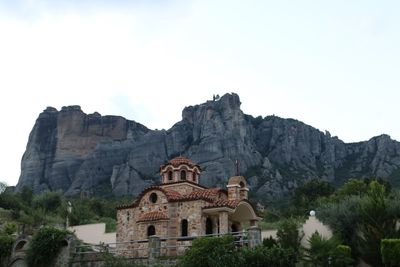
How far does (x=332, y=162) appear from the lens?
10281 centimetres

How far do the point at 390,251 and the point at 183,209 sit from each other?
1103 cm

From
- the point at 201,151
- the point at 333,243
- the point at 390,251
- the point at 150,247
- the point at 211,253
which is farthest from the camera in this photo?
the point at 201,151

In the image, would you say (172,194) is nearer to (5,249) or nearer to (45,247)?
(45,247)

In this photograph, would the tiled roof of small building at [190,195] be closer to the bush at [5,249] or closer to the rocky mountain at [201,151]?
the bush at [5,249]

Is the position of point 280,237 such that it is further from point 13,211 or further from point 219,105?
point 219,105

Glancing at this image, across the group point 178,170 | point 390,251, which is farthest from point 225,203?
point 390,251

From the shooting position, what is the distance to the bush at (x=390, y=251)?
19.8m

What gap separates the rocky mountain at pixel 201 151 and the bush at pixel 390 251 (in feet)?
214

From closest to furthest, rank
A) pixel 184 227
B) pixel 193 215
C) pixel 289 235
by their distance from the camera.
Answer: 1. pixel 289 235
2. pixel 193 215
3. pixel 184 227

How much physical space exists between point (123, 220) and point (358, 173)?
73974 millimetres

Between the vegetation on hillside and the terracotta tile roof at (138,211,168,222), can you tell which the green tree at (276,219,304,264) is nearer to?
the vegetation on hillside

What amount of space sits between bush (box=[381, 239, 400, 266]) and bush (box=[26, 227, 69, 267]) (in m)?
15.5

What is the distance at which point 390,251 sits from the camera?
2000 cm

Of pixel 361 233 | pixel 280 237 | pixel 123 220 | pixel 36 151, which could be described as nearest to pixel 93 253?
pixel 123 220
